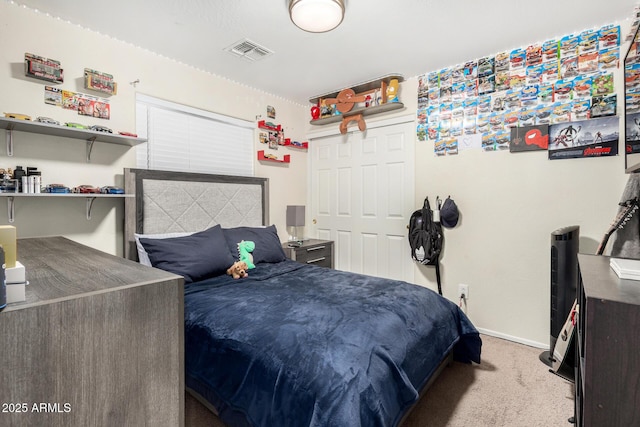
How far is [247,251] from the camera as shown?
2783mm

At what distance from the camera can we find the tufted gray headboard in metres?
2.54

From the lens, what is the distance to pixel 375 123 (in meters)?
3.52

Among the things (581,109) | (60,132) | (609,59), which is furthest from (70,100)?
(609,59)

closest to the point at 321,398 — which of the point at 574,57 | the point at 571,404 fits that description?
the point at 571,404

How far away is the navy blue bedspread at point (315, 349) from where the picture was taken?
123 centimetres

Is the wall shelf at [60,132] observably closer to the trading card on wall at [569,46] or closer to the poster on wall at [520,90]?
the poster on wall at [520,90]

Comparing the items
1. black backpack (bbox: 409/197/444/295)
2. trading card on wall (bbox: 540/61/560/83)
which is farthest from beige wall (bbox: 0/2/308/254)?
trading card on wall (bbox: 540/61/560/83)

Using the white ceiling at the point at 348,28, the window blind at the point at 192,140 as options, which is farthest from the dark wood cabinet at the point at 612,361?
the window blind at the point at 192,140

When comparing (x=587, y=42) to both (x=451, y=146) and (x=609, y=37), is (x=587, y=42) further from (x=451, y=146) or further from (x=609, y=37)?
(x=451, y=146)

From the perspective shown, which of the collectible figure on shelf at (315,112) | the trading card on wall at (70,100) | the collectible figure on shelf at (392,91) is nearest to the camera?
the trading card on wall at (70,100)

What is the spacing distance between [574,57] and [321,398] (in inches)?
118

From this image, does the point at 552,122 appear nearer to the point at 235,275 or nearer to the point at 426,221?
the point at 426,221

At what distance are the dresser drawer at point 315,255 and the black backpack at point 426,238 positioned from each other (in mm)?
1019

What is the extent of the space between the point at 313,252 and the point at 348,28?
223 centimetres
